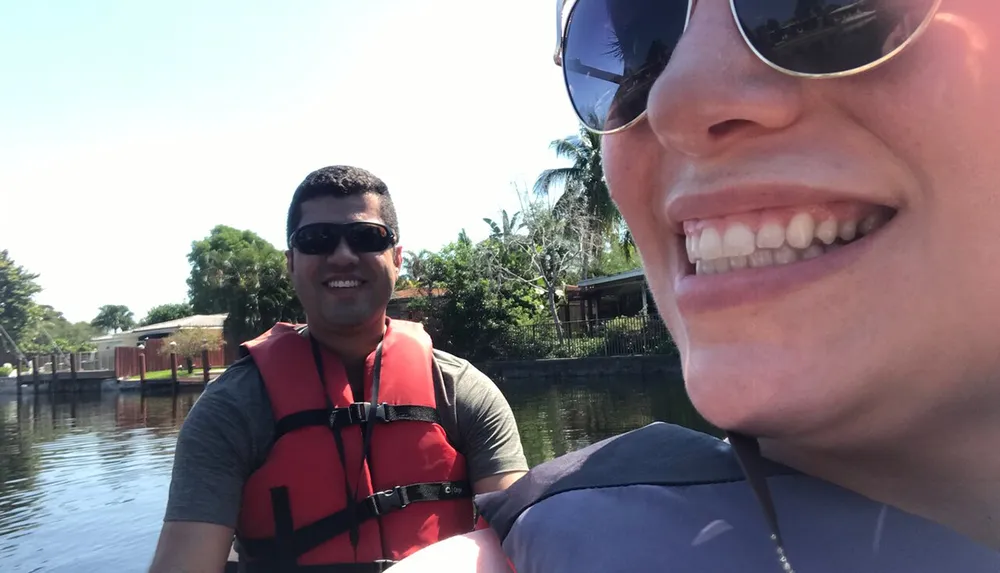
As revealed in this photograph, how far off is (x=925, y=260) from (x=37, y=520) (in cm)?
1080

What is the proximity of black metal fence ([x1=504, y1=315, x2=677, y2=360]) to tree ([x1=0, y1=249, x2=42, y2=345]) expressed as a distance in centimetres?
4790

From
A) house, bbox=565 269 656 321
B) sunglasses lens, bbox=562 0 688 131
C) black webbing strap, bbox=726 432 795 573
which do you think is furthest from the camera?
house, bbox=565 269 656 321

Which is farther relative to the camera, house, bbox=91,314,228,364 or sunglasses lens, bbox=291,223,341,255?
house, bbox=91,314,228,364

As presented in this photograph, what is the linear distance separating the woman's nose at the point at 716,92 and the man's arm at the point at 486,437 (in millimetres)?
1916

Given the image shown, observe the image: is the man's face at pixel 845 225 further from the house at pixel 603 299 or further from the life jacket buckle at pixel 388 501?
the house at pixel 603 299

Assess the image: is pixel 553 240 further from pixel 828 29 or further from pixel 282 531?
pixel 828 29

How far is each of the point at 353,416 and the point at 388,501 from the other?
0.35 metres

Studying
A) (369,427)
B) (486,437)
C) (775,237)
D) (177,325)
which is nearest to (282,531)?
(369,427)

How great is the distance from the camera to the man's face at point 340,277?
2670 millimetres

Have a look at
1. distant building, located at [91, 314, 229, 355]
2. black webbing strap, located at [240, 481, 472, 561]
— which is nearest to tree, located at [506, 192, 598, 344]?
distant building, located at [91, 314, 229, 355]

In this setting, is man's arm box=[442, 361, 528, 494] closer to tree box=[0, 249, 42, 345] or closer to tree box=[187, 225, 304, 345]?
tree box=[187, 225, 304, 345]

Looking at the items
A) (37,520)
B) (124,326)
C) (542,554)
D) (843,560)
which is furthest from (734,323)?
(124,326)

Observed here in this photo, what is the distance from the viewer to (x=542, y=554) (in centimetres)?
85

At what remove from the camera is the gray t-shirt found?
209cm
